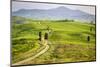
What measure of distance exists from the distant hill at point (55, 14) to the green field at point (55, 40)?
0.06 metres

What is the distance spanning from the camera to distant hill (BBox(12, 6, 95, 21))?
7.97 ft

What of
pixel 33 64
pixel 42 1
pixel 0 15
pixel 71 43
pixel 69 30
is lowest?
pixel 33 64

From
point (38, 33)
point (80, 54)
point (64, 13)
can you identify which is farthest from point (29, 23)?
point (80, 54)

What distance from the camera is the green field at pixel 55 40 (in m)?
2.38

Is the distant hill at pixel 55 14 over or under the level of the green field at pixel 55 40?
over

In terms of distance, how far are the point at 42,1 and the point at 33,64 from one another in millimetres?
827

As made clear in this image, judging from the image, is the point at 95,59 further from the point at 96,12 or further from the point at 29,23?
the point at 29,23

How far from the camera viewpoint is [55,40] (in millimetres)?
2564

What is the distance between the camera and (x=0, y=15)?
229 centimetres

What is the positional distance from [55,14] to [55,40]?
351 millimetres

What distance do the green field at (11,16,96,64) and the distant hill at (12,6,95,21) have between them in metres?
0.06

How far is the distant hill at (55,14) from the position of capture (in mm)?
2430

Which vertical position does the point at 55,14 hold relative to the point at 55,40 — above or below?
above

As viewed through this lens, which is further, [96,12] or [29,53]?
[96,12]
